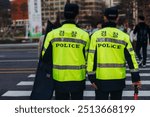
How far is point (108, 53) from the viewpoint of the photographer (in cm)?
534

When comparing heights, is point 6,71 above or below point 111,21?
below

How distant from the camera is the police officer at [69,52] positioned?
17.2ft

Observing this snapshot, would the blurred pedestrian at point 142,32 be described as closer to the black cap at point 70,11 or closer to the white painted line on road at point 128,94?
the white painted line on road at point 128,94

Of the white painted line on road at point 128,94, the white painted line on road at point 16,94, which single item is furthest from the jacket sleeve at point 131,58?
the white painted line on road at point 16,94

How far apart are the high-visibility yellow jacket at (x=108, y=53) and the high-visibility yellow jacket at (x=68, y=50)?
120 mm

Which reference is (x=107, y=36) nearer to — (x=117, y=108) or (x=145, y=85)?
(x=117, y=108)

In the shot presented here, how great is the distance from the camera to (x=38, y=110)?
4.81 metres

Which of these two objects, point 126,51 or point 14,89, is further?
point 14,89

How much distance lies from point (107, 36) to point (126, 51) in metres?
0.32

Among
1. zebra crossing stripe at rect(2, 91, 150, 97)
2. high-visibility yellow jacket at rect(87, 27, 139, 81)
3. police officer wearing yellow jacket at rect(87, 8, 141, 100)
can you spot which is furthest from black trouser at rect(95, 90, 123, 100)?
zebra crossing stripe at rect(2, 91, 150, 97)

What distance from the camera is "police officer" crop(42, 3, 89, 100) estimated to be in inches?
207

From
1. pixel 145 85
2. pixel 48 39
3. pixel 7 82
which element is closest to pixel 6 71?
pixel 7 82

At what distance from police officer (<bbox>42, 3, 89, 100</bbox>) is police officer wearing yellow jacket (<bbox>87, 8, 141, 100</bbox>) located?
135 millimetres

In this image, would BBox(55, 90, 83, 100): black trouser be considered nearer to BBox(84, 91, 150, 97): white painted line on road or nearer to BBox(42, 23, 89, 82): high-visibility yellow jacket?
BBox(42, 23, 89, 82): high-visibility yellow jacket
